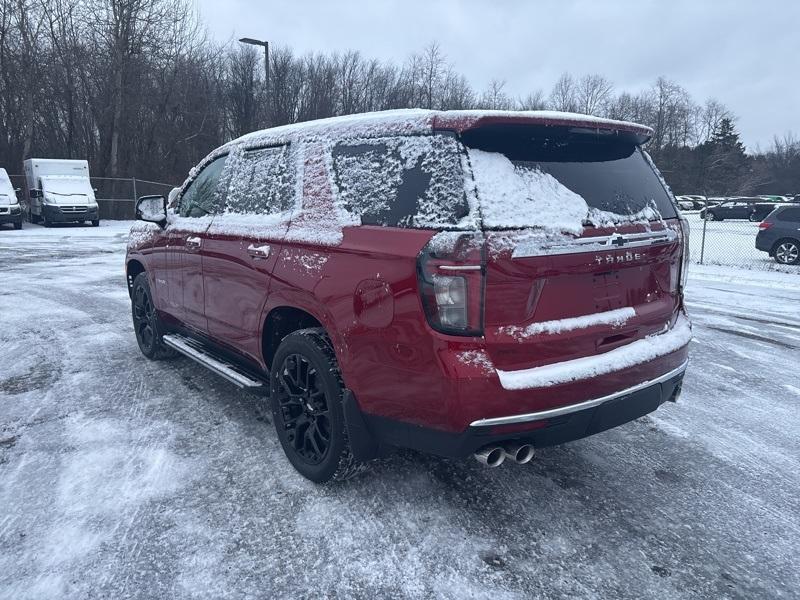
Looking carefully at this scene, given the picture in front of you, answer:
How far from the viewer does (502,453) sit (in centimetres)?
241

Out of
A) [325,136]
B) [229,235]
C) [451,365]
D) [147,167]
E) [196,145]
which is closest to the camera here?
[451,365]

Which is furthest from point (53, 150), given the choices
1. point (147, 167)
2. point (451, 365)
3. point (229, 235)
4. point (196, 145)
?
point (451, 365)

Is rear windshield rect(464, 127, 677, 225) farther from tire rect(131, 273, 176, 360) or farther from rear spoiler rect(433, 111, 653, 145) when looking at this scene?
tire rect(131, 273, 176, 360)

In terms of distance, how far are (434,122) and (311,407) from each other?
60.7 inches

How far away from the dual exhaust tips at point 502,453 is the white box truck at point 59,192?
76.2 feet

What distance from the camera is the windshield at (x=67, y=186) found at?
21.2m

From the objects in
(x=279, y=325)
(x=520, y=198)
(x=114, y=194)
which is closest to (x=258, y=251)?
(x=279, y=325)

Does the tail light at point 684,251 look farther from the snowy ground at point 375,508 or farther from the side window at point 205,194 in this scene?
the side window at point 205,194

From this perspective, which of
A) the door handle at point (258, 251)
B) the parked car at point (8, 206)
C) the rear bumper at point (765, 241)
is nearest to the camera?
the door handle at point (258, 251)

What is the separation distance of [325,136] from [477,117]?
1015 millimetres

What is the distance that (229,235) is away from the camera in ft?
12.0

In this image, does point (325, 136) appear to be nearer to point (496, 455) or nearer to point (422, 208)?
point (422, 208)

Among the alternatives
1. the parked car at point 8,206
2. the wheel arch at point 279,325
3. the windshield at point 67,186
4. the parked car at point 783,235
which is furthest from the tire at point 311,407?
the windshield at point 67,186

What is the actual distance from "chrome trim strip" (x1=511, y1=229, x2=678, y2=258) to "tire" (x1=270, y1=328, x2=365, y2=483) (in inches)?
42.9
